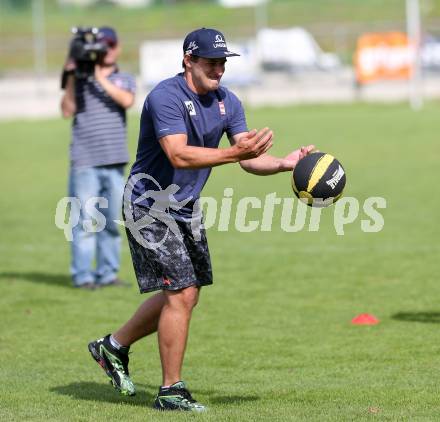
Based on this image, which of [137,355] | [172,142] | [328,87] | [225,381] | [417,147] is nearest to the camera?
[172,142]

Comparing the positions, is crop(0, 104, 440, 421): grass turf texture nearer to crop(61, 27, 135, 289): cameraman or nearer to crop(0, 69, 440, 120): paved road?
crop(61, 27, 135, 289): cameraman

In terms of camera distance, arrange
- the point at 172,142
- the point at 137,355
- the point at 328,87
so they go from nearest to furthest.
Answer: the point at 172,142 < the point at 137,355 < the point at 328,87

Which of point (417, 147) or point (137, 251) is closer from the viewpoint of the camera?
point (137, 251)

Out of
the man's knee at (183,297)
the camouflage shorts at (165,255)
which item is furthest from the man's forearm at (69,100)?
the man's knee at (183,297)

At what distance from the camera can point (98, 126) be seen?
35.2ft

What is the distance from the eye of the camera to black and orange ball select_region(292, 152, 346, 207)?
6355 millimetres

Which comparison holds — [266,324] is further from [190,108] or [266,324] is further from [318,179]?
[190,108]

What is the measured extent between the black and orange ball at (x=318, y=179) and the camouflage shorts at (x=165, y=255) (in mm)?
661

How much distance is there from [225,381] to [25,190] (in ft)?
40.5

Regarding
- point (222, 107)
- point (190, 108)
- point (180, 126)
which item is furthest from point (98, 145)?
point (180, 126)

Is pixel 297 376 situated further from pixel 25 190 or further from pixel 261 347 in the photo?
pixel 25 190

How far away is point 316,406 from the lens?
246 inches

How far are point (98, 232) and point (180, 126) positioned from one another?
4948 millimetres

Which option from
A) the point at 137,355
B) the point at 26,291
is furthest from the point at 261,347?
the point at 26,291
